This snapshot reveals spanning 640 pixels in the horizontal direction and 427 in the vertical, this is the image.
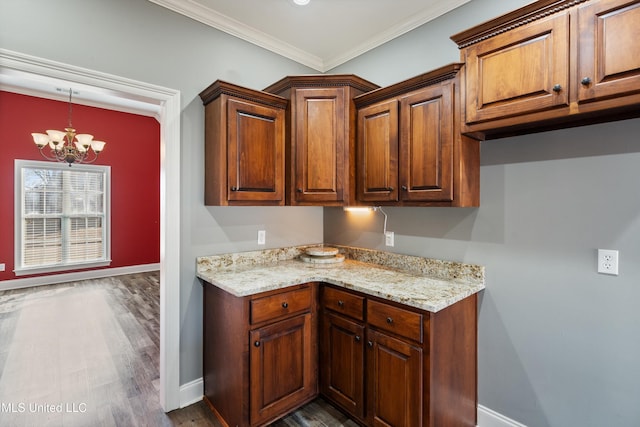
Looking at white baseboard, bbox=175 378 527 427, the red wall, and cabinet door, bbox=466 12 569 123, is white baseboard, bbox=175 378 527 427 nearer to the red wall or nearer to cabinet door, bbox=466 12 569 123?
cabinet door, bbox=466 12 569 123

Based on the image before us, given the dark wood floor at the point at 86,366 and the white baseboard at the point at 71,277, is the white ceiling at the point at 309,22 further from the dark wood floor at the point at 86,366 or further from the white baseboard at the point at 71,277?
the white baseboard at the point at 71,277

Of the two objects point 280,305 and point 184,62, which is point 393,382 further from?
point 184,62

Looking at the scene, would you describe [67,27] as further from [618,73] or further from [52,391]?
[618,73]

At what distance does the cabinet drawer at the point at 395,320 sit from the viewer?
1668 millimetres

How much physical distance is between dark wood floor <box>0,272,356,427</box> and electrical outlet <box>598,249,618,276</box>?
174cm

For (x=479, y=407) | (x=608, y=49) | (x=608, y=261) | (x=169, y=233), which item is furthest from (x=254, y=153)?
(x=479, y=407)

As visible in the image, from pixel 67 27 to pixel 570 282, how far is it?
127 inches

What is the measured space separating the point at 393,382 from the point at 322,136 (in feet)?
5.63

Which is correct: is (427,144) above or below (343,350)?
above

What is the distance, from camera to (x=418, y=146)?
1.98 meters

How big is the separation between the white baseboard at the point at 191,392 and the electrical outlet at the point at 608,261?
2.67 m

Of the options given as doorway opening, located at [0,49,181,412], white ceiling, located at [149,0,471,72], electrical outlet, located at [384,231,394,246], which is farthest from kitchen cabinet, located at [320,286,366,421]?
white ceiling, located at [149,0,471,72]

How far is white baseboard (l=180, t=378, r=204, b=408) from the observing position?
226 cm

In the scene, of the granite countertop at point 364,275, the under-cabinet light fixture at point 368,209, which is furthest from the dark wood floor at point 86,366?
the under-cabinet light fixture at point 368,209
